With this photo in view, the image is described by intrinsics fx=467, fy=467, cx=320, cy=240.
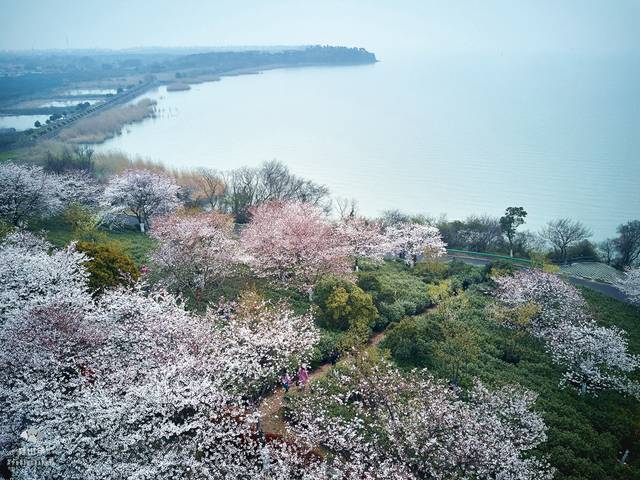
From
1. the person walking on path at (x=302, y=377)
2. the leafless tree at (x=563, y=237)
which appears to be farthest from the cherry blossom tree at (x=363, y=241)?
the leafless tree at (x=563, y=237)

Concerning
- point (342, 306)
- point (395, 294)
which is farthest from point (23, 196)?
point (395, 294)

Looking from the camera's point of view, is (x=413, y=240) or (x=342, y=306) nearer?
(x=342, y=306)

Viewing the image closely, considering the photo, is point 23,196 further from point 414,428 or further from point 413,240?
point 414,428

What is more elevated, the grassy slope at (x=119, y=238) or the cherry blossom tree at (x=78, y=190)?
the cherry blossom tree at (x=78, y=190)

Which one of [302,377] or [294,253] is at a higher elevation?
[294,253]

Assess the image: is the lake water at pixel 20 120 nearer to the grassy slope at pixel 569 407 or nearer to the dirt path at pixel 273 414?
the grassy slope at pixel 569 407

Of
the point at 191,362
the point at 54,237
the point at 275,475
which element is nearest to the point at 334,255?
the point at 191,362

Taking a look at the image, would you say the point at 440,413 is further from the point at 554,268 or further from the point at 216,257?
the point at 554,268
